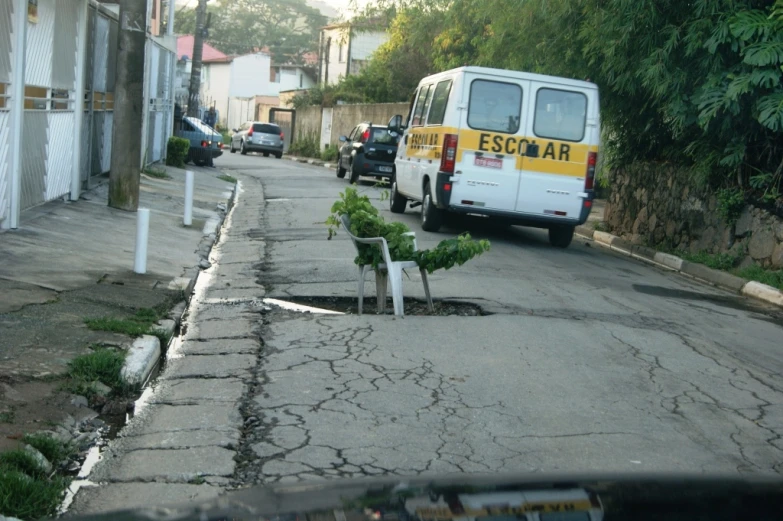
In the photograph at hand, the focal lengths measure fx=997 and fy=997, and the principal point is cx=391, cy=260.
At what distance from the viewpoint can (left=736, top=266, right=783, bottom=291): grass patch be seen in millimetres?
12461

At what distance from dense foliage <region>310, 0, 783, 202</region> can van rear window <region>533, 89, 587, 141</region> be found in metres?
0.96

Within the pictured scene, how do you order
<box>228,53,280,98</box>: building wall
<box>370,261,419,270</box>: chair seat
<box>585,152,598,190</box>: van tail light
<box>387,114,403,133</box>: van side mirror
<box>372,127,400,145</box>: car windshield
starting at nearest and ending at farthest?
<box>370,261,419,270</box>: chair seat < <box>585,152,598,190</box>: van tail light < <box>387,114,403,133</box>: van side mirror < <box>372,127,400,145</box>: car windshield < <box>228,53,280,98</box>: building wall

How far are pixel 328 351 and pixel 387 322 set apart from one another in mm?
1176

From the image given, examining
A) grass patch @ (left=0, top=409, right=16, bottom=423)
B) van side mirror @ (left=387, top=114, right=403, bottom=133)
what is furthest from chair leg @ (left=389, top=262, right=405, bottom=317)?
van side mirror @ (left=387, top=114, right=403, bottom=133)

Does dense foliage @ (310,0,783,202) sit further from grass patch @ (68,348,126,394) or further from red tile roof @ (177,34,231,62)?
red tile roof @ (177,34,231,62)

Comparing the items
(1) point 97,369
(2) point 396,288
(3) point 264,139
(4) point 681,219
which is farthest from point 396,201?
(3) point 264,139

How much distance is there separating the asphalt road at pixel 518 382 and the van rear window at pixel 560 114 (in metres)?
3.19

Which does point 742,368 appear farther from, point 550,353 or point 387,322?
point 387,322

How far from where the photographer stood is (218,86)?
79438 mm

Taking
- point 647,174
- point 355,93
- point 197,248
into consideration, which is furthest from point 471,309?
point 355,93

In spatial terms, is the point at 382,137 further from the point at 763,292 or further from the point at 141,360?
the point at 141,360

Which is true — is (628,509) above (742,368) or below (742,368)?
above

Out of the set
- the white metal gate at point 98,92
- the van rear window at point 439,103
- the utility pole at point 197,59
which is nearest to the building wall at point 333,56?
the utility pole at point 197,59

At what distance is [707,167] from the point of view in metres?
14.4
